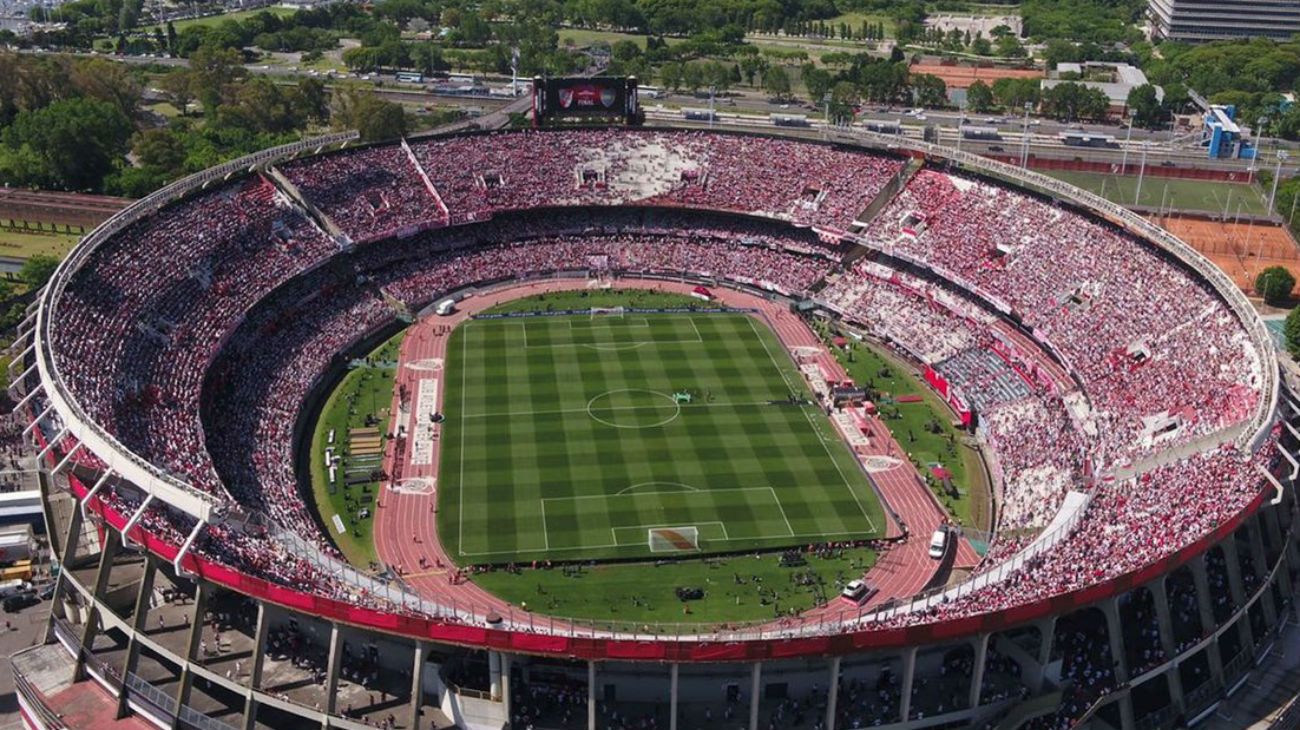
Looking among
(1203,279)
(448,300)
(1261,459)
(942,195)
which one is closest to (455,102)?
(448,300)

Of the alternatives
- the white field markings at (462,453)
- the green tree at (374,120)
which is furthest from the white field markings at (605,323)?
the green tree at (374,120)

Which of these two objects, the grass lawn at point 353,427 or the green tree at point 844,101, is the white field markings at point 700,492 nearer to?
the grass lawn at point 353,427

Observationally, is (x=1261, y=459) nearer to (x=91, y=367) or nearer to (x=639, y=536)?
(x=639, y=536)

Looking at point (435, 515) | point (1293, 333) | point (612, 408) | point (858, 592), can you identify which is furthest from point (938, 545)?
point (1293, 333)

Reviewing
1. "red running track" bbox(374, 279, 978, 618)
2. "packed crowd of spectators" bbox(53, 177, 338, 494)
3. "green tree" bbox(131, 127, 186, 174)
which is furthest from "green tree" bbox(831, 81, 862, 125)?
"packed crowd of spectators" bbox(53, 177, 338, 494)

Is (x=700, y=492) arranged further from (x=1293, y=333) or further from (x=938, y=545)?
(x=1293, y=333)

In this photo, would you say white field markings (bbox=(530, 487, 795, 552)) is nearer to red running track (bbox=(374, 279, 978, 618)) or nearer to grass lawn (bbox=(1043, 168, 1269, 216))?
red running track (bbox=(374, 279, 978, 618))
